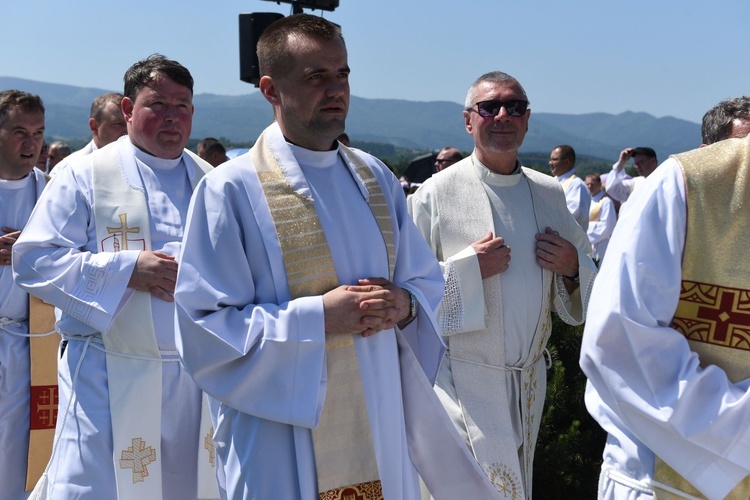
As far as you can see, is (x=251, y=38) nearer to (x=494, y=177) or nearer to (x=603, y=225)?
(x=494, y=177)

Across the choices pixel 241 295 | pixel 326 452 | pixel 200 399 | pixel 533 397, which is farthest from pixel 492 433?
pixel 241 295

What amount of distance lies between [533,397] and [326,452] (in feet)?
6.63

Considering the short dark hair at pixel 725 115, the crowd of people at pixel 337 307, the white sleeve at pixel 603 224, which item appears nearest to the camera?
the crowd of people at pixel 337 307

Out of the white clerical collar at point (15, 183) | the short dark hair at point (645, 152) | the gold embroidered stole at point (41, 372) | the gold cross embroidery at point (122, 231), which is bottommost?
the gold embroidered stole at point (41, 372)

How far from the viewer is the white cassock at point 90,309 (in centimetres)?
433

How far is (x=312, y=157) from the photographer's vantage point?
352 centimetres

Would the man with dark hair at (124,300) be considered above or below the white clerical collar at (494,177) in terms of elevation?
below

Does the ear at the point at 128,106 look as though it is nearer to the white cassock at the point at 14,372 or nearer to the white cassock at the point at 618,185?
the white cassock at the point at 14,372

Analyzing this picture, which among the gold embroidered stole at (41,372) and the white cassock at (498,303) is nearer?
the white cassock at (498,303)

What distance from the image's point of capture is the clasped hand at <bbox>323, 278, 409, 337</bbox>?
10.5ft

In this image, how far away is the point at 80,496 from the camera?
4.27 meters

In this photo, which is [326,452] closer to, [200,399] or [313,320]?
[313,320]

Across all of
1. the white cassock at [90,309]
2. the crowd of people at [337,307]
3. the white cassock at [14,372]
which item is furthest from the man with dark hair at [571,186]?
the white cassock at [90,309]

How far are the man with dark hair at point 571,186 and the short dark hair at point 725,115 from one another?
667 cm
